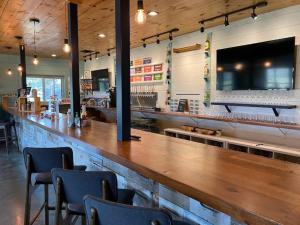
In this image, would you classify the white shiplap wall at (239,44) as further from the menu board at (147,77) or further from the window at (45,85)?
the window at (45,85)

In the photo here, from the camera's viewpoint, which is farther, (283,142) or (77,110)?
(283,142)

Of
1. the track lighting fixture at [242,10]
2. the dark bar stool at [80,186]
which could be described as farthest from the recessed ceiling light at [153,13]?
the dark bar stool at [80,186]

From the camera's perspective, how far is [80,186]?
146 centimetres

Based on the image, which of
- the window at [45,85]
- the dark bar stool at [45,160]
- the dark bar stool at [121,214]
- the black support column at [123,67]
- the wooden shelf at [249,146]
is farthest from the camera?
the window at [45,85]

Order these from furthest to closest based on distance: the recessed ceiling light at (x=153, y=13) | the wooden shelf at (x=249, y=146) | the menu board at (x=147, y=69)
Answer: the menu board at (x=147, y=69)
the recessed ceiling light at (x=153, y=13)
the wooden shelf at (x=249, y=146)

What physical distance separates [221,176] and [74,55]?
8.83 ft

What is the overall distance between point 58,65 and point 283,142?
7951 millimetres

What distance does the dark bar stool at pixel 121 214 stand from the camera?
94cm

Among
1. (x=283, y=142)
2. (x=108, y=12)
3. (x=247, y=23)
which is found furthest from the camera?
(x=247, y=23)

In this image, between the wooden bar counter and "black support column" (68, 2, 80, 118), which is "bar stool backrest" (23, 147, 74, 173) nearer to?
the wooden bar counter

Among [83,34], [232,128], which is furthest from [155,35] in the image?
[232,128]

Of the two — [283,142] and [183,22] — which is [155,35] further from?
[283,142]

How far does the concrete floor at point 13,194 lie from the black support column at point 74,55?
1215 mm

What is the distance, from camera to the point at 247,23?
440cm
